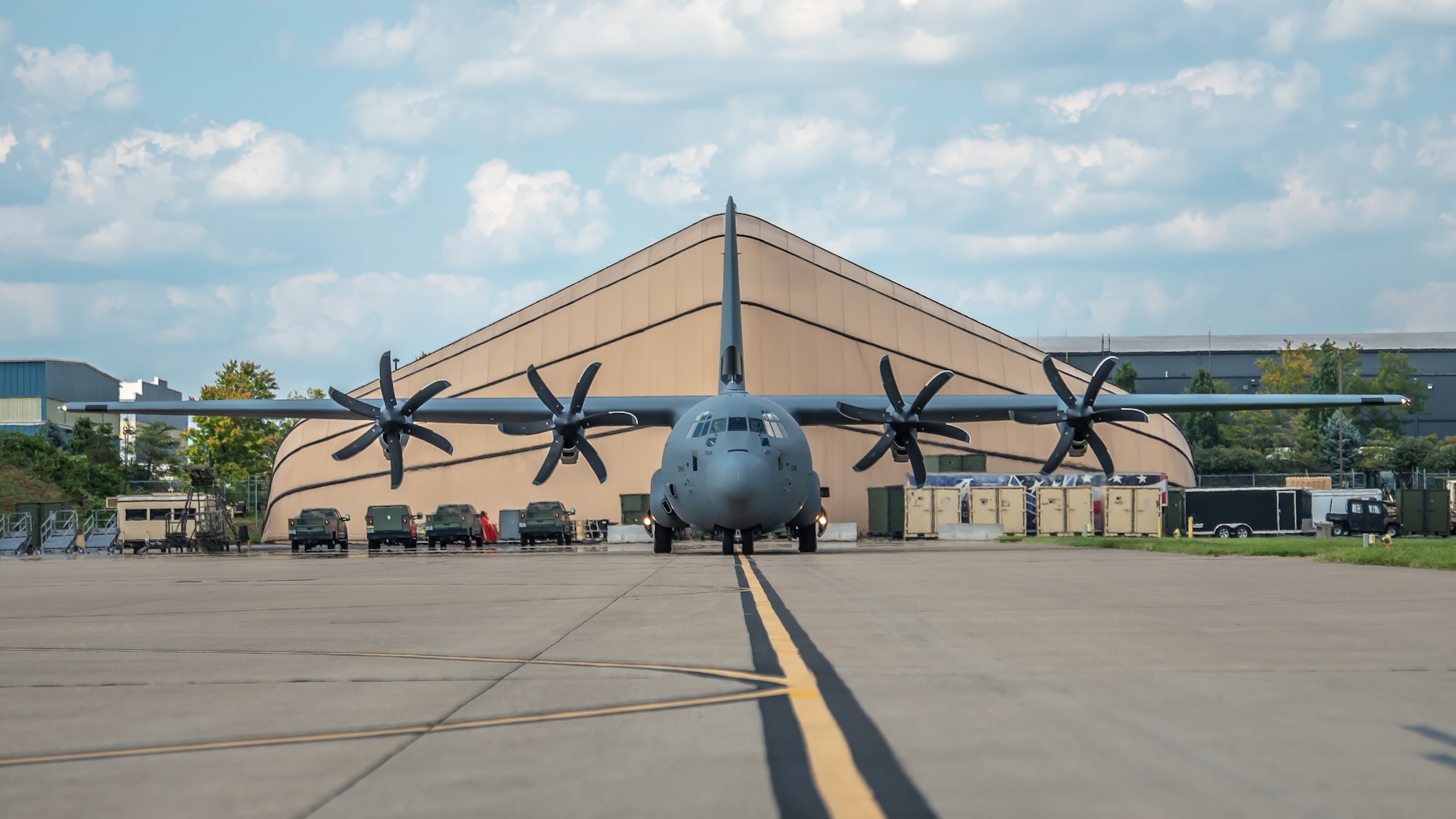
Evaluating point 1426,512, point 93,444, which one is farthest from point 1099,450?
point 93,444

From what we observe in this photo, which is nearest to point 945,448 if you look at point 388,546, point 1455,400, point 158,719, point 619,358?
point 619,358

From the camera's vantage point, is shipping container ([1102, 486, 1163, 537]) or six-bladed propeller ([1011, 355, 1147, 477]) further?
shipping container ([1102, 486, 1163, 537])

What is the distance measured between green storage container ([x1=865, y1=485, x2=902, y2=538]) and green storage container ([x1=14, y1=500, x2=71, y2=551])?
3951cm

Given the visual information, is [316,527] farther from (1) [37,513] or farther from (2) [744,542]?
(2) [744,542]

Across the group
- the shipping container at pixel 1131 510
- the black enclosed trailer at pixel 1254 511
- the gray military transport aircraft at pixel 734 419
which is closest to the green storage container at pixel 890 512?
the shipping container at pixel 1131 510

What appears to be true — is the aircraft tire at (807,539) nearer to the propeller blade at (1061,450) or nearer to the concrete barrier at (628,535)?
the propeller blade at (1061,450)

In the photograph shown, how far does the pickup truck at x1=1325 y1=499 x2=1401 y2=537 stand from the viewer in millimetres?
53781

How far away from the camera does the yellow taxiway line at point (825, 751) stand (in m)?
4.22

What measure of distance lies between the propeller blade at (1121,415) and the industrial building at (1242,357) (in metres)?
104

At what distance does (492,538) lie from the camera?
192ft

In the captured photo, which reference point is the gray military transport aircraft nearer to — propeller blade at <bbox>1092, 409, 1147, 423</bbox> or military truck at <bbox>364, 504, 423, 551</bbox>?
propeller blade at <bbox>1092, 409, 1147, 423</bbox>

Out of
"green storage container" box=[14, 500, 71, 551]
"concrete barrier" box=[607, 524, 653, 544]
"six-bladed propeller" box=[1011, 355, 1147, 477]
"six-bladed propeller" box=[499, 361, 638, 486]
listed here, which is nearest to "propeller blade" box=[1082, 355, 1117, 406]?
"six-bladed propeller" box=[1011, 355, 1147, 477]

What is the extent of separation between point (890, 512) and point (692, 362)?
40.9ft

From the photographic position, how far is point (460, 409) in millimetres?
37500
